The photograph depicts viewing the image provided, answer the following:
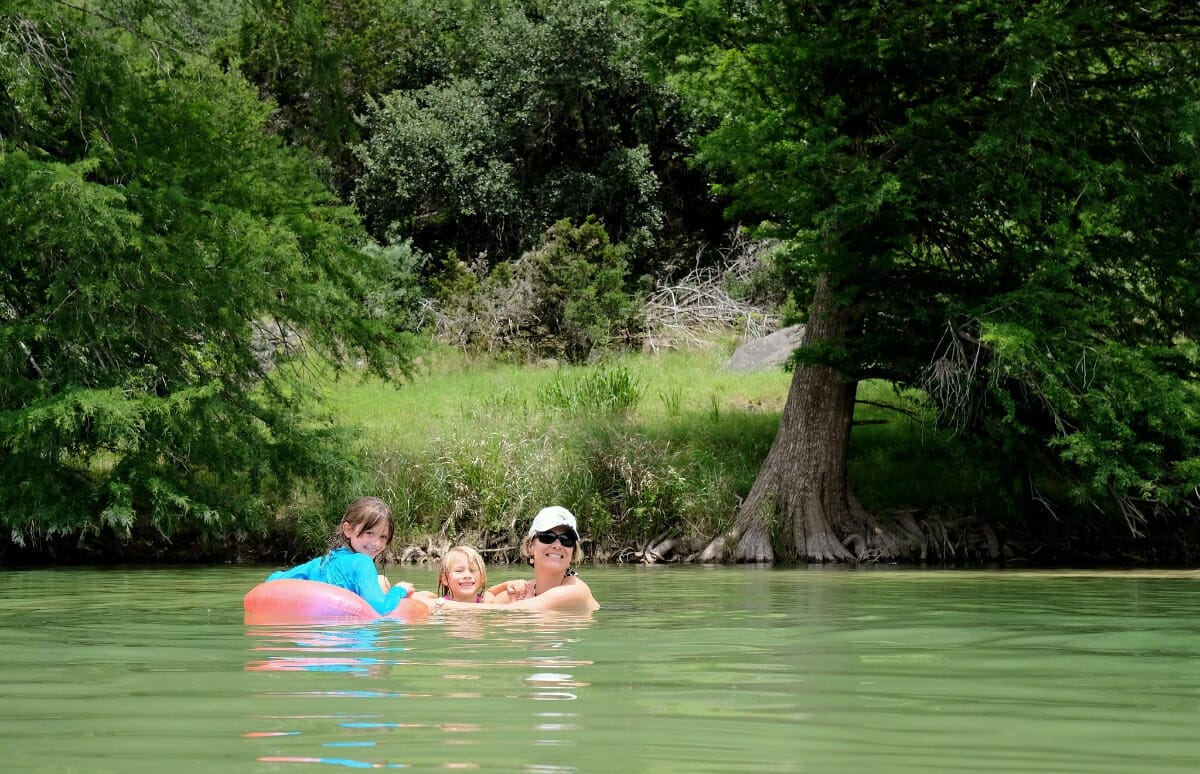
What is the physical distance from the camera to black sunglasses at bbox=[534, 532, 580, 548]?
29.6 ft

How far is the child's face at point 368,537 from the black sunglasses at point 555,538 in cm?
94

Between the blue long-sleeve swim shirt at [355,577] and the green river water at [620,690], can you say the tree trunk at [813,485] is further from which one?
the blue long-sleeve swim shirt at [355,577]

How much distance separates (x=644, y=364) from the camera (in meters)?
28.0

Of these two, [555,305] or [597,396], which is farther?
[555,305]

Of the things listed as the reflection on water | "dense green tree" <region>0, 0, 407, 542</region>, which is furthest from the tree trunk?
the reflection on water

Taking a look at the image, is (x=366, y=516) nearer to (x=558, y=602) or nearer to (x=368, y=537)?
(x=368, y=537)

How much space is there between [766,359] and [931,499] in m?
8.29

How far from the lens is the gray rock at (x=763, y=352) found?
26703 millimetres

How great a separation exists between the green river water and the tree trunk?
7.07 metres

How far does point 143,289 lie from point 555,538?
8.52m

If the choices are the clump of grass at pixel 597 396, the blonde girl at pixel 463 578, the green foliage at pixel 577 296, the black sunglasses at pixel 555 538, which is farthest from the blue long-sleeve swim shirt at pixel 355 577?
the green foliage at pixel 577 296

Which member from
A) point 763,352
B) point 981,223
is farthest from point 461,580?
point 763,352

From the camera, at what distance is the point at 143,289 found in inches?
625

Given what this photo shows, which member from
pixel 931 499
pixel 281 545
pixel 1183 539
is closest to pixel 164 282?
pixel 281 545
